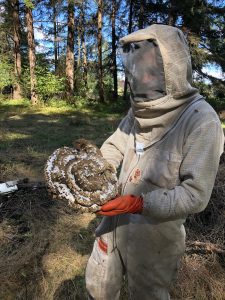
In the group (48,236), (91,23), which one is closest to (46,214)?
(48,236)

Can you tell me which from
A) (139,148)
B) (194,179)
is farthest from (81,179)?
(194,179)

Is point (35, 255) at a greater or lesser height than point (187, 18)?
lesser

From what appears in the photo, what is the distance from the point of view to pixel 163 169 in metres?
1.82

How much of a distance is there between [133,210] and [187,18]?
1906 cm

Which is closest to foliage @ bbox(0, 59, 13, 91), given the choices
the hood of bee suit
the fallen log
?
the fallen log

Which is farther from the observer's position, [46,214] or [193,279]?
[46,214]

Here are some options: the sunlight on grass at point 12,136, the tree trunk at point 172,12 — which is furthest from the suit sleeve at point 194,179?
the tree trunk at point 172,12

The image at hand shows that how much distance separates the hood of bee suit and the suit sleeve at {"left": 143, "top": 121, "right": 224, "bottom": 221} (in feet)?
0.68

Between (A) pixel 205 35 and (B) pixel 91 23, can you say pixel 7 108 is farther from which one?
(A) pixel 205 35

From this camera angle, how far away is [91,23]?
22641 mm

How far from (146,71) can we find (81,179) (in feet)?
2.06

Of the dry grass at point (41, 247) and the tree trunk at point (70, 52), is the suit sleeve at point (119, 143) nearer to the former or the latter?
the dry grass at point (41, 247)

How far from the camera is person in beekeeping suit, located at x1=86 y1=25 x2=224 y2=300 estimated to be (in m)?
1.70

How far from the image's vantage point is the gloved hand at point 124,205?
5.69 ft
